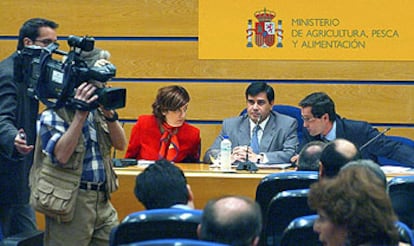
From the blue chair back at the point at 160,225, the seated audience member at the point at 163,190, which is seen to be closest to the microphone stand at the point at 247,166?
the seated audience member at the point at 163,190

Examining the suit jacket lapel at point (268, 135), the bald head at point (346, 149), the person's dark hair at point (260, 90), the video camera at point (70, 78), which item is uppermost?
the video camera at point (70, 78)

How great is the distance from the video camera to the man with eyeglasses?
1.46ft

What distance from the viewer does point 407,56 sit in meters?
6.77

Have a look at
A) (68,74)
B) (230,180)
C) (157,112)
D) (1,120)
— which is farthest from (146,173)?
(157,112)

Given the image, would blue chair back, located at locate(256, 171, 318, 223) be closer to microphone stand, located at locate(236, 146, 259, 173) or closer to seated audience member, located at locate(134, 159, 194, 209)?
seated audience member, located at locate(134, 159, 194, 209)

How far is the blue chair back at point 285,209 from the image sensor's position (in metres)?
3.47

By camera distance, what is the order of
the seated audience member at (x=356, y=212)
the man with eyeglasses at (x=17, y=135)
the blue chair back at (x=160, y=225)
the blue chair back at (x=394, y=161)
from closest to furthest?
the seated audience member at (x=356, y=212)
the blue chair back at (x=160, y=225)
the man with eyeglasses at (x=17, y=135)
the blue chair back at (x=394, y=161)

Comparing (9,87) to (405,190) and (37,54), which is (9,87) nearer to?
(37,54)

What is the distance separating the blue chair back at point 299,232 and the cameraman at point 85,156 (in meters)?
1.11

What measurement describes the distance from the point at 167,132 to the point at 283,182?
1.94m

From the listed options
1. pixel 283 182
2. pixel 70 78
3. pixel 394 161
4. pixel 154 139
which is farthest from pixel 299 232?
pixel 394 161

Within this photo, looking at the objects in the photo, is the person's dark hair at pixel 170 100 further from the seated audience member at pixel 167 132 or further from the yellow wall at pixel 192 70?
the yellow wall at pixel 192 70

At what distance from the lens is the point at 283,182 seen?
3865 mm

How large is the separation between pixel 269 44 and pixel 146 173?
4.02 metres
